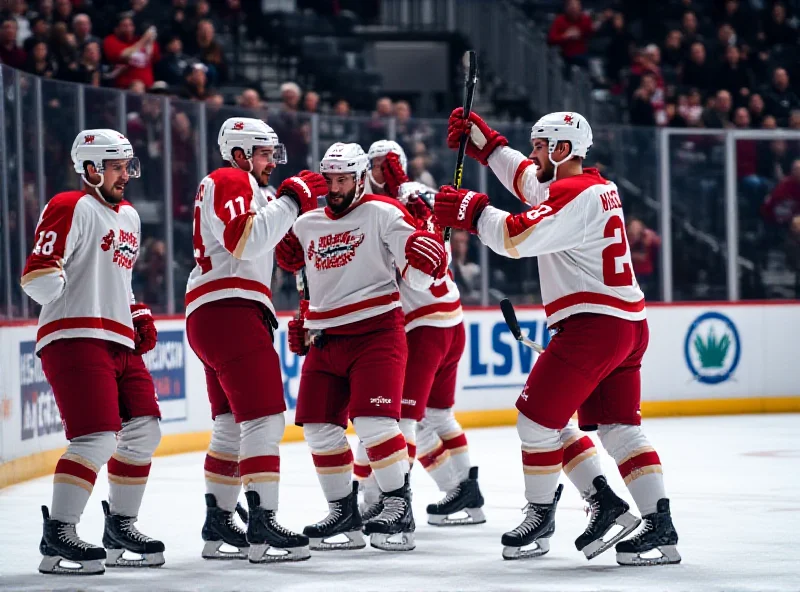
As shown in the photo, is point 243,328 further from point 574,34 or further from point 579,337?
point 574,34

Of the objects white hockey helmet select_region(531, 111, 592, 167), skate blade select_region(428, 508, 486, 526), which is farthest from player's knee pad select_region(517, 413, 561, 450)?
skate blade select_region(428, 508, 486, 526)

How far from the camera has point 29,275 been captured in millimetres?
4668

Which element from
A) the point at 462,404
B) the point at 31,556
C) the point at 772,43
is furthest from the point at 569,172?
the point at 772,43

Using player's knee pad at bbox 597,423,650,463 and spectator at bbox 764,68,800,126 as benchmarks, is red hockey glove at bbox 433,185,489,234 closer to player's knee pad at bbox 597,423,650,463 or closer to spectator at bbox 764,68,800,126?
player's knee pad at bbox 597,423,650,463

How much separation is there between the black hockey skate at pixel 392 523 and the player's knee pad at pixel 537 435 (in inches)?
22.5

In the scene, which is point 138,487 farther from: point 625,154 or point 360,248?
point 625,154

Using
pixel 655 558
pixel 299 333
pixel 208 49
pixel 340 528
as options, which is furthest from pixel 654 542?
pixel 208 49

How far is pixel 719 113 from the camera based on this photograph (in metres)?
A: 12.9

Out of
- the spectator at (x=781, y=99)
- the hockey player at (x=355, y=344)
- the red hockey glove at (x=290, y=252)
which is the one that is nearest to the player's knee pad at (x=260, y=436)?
the hockey player at (x=355, y=344)

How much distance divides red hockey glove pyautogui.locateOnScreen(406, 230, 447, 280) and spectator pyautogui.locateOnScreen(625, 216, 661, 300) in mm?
6002

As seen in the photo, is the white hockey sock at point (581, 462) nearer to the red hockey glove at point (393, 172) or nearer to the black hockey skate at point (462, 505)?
the black hockey skate at point (462, 505)

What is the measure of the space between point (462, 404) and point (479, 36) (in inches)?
238

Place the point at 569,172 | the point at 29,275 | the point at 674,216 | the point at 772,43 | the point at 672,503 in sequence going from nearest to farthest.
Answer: the point at 29,275 < the point at 569,172 < the point at 672,503 < the point at 674,216 < the point at 772,43

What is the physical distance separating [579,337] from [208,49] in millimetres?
7509
